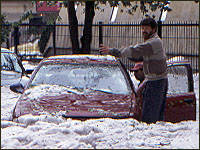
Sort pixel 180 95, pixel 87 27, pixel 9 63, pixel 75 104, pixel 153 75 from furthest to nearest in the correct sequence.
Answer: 1. pixel 87 27
2. pixel 9 63
3. pixel 180 95
4. pixel 153 75
5. pixel 75 104

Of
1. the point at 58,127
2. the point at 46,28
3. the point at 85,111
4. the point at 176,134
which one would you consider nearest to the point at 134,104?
the point at 85,111

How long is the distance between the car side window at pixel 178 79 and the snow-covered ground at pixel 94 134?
125cm

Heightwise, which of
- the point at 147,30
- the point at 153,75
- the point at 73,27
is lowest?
the point at 153,75

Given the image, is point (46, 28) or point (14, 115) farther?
point (46, 28)

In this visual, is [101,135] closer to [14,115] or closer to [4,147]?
[4,147]

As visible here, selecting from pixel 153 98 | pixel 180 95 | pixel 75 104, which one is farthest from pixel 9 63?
pixel 153 98

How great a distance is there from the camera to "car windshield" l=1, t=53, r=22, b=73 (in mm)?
8297

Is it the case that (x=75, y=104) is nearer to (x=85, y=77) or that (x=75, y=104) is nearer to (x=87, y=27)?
Result: (x=85, y=77)

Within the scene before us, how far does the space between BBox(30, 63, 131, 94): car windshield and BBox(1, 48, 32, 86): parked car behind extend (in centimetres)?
214

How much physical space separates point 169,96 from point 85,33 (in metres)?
7.04

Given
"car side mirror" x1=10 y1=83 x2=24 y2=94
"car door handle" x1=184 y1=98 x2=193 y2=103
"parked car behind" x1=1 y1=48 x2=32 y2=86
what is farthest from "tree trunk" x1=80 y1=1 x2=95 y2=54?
"car door handle" x1=184 y1=98 x2=193 y2=103

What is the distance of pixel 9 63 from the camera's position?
27.9 feet

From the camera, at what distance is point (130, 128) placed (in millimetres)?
3975

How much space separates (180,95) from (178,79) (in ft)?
0.88
